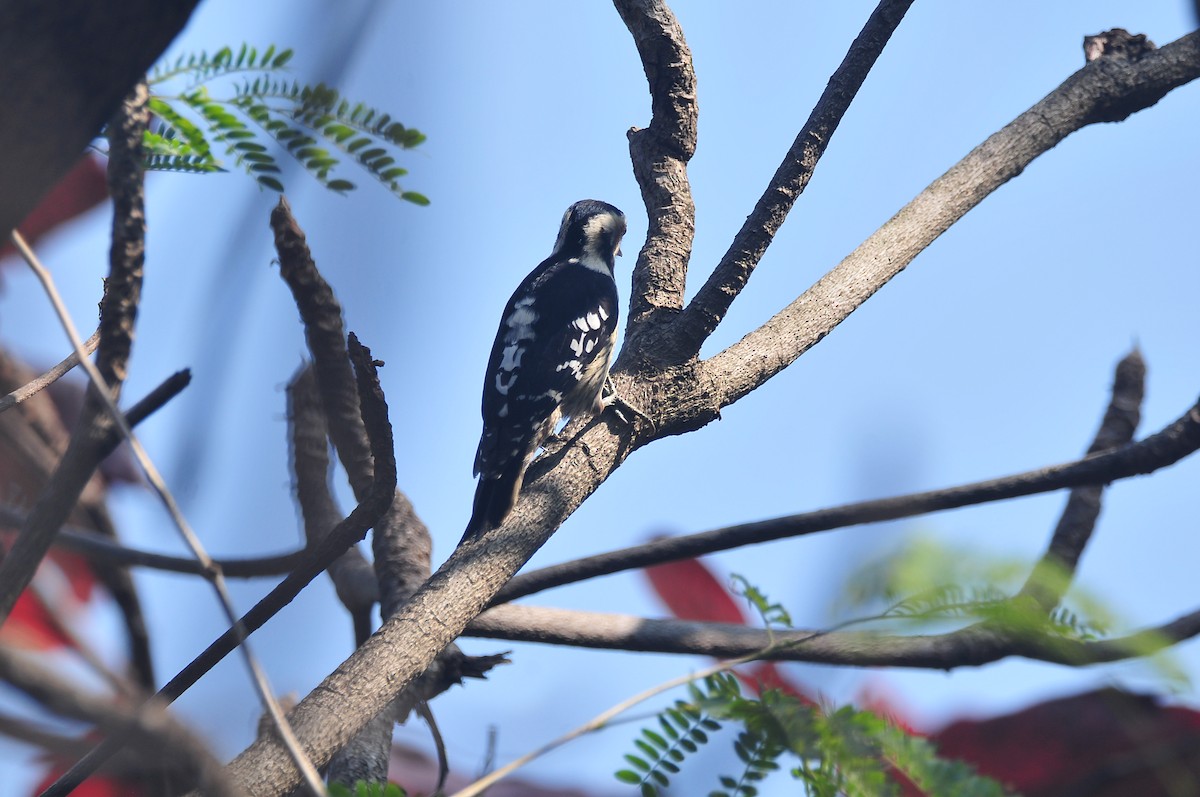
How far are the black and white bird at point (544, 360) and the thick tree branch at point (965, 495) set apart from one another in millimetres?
911

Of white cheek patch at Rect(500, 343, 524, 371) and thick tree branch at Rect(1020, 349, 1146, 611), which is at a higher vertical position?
white cheek patch at Rect(500, 343, 524, 371)

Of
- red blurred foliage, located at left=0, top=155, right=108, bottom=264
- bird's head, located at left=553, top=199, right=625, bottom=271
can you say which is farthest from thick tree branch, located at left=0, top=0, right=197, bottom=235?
bird's head, located at left=553, top=199, right=625, bottom=271

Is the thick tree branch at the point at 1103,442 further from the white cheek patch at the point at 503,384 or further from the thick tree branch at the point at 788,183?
the white cheek patch at the point at 503,384

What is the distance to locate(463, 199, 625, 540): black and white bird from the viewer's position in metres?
4.08

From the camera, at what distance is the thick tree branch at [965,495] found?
2.49 meters

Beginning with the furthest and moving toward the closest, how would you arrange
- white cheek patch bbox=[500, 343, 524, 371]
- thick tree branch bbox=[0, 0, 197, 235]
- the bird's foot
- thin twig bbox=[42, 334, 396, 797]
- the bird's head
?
the bird's head < white cheek patch bbox=[500, 343, 524, 371] < the bird's foot < thin twig bbox=[42, 334, 396, 797] < thick tree branch bbox=[0, 0, 197, 235]

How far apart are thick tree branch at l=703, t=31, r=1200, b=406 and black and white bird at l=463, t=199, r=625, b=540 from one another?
95cm

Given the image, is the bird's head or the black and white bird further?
the bird's head

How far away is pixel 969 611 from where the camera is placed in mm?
1803

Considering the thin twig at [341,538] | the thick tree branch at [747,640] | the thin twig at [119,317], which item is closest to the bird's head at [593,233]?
the thick tree branch at [747,640]

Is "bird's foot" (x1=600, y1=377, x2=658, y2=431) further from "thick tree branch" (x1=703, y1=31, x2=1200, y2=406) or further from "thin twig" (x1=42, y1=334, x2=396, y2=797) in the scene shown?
"thin twig" (x1=42, y1=334, x2=396, y2=797)

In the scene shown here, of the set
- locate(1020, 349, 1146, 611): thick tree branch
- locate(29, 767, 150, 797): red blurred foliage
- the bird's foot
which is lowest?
locate(29, 767, 150, 797): red blurred foliage

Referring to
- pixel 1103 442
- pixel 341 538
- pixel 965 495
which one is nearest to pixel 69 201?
pixel 341 538

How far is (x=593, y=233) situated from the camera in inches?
219
